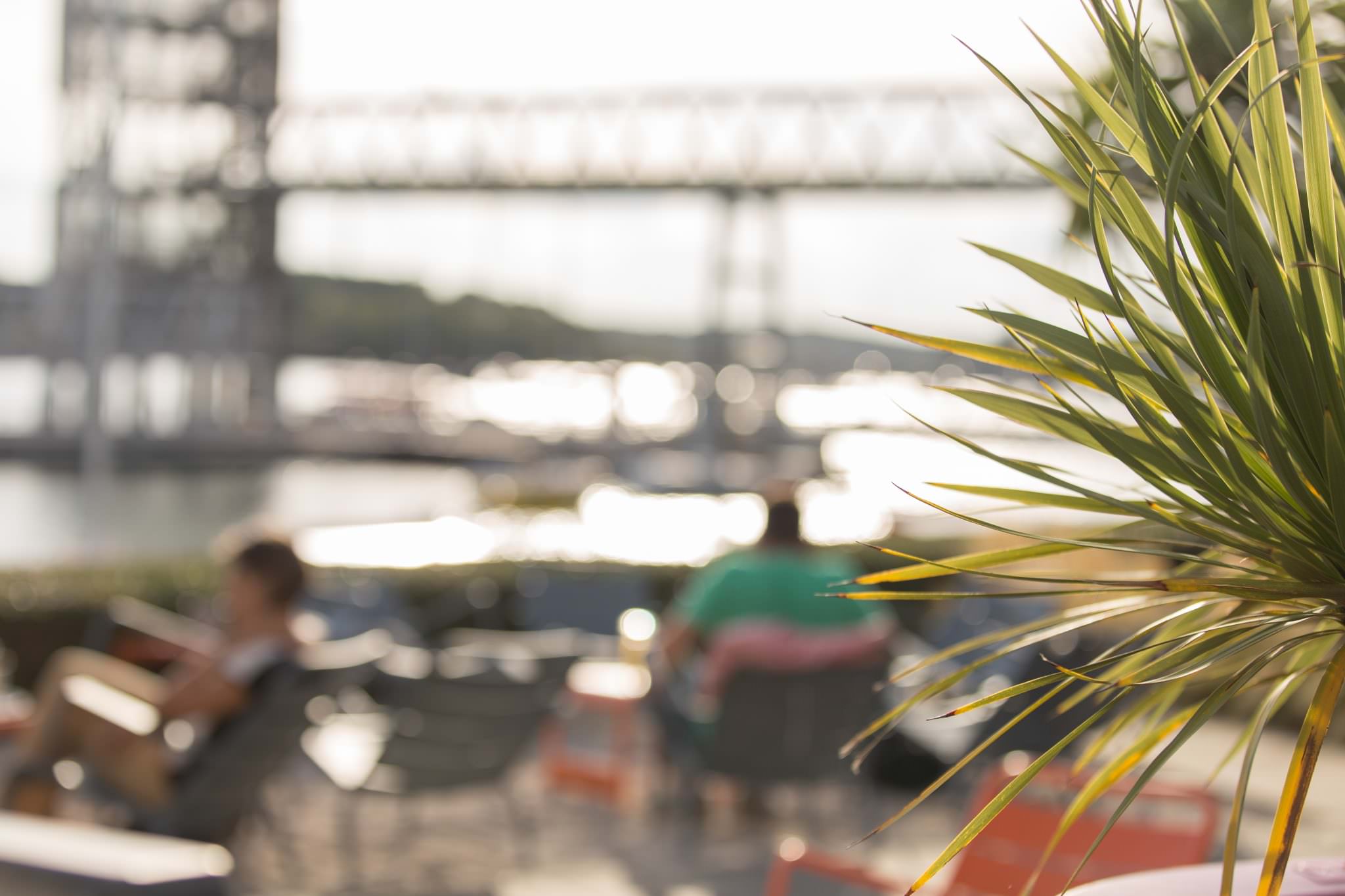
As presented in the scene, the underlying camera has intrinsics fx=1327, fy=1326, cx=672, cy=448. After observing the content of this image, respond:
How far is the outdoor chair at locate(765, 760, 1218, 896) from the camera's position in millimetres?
2176

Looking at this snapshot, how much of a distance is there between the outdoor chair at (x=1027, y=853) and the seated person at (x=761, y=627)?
1.74 m

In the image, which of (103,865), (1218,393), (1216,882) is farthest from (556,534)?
(1218,393)

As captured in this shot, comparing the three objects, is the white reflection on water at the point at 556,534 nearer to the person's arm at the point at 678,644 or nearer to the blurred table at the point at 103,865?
the person's arm at the point at 678,644

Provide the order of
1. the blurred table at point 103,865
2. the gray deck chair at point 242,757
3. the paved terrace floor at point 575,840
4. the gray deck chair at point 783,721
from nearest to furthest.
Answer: the blurred table at point 103,865 < the gray deck chair at point 242,757 < the paved terrace floor at point 575,840 < the gray deck chair at point 783,721

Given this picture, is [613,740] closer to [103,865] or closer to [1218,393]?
[103,865]

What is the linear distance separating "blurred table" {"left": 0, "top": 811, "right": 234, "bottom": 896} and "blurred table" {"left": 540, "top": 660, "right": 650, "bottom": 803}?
8.86 ft

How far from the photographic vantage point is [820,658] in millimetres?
4086

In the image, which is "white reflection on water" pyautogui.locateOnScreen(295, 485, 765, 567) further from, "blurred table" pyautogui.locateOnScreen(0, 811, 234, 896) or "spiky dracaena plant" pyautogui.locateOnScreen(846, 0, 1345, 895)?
"spiky dracaena plant" pyautogui.locateOnScreen(846, 0, 1345, 895)

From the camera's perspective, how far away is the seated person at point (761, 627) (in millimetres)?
4117

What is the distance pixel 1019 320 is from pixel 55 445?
44.3 metres

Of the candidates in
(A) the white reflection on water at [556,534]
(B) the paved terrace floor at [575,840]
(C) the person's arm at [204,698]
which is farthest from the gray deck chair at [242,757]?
(A) the white reflection on water at [556,534]

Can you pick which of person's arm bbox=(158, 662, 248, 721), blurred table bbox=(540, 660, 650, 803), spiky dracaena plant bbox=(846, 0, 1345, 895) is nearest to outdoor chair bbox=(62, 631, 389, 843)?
person's arm bbox=(158, 662, 248, 721)

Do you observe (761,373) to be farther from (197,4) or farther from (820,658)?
(820,658)

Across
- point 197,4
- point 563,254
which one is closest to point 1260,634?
point 563,254
